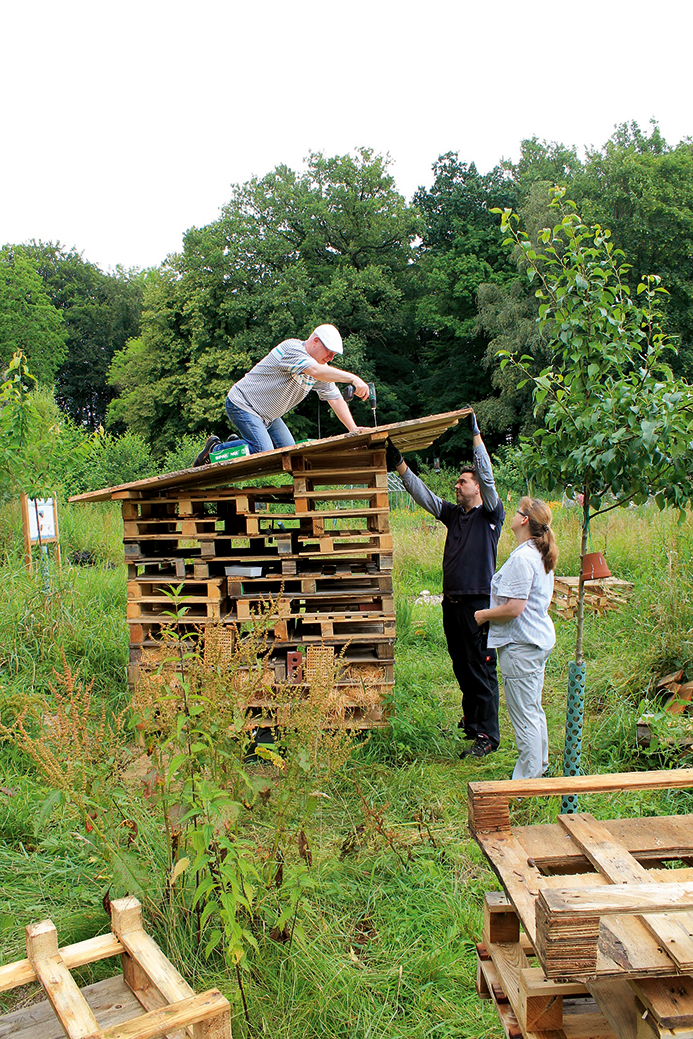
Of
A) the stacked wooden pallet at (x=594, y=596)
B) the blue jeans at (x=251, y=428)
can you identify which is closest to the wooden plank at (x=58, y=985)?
the blue jeans at (x=251, y=428)

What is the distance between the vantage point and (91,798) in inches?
106

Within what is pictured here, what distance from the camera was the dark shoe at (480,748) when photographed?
5254 mm

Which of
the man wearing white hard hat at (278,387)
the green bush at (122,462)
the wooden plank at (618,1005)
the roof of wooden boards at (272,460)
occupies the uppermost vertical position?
the green bush at (122,462)

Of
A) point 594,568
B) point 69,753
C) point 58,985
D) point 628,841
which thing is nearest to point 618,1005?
point 628,841

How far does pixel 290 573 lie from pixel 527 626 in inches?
71.3

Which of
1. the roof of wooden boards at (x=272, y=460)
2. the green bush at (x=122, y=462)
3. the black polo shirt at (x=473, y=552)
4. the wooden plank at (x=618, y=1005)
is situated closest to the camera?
the wooden plank at (x=618, y=1005)

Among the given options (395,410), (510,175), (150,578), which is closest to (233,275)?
(395,410)

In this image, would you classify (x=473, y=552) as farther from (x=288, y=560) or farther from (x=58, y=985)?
(x=58, y=985)

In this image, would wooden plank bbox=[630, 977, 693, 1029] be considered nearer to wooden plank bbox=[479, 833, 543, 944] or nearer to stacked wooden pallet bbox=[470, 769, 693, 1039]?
stacked wooden pallet bbox=[470, 769, 693, 1039]

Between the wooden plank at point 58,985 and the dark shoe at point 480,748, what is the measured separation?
3541mm

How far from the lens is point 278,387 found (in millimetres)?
5645

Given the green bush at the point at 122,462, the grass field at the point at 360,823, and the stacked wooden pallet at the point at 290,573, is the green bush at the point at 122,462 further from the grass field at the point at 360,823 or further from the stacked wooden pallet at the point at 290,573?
the stacked wooden pallet at the point at 290,573

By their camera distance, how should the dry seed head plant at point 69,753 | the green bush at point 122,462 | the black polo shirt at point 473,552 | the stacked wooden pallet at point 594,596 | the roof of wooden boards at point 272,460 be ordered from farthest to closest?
the green bush at point 122,462 → the stacked wooden pallet at point 594,596 → the black polo shirt at point 473,552 → the roof of wooden boards at point 272,460 → the dry seed head plant at point 69,753

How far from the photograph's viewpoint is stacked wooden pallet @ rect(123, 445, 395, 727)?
204 inches
